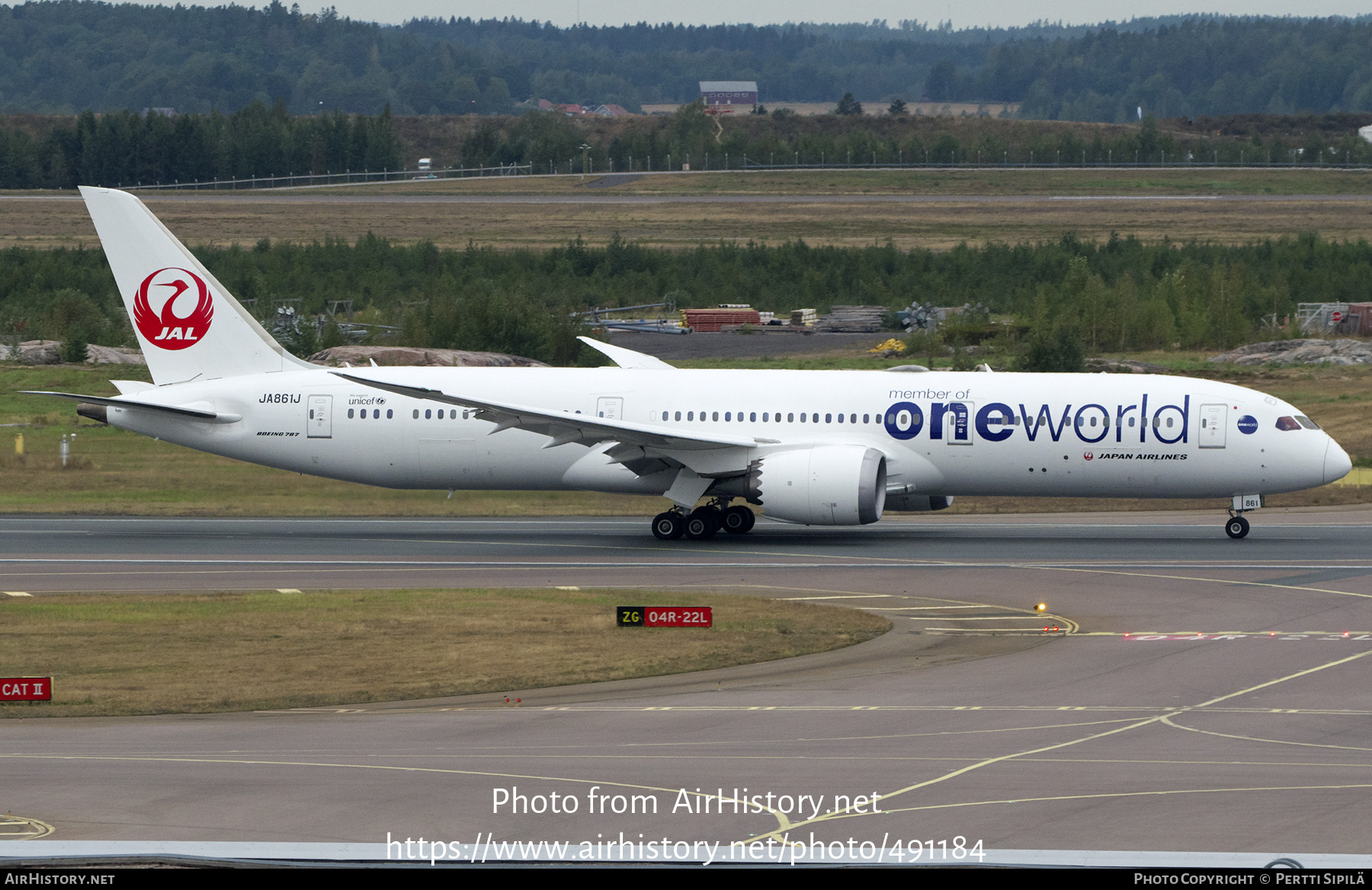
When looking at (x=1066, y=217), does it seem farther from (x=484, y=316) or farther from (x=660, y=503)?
(x=660, y=503)

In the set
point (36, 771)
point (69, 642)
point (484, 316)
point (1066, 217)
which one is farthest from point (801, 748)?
point (1066, 217)

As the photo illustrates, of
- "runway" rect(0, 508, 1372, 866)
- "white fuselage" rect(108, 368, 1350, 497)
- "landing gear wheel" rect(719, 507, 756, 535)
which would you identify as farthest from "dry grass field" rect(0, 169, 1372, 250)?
"runway" rect(0, 508, 1372, 866)

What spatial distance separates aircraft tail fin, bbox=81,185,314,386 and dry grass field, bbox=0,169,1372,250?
243ft

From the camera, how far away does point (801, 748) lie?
16844 millimetres

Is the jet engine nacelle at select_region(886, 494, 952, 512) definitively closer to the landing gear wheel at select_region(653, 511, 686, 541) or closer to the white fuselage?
the white fuselage

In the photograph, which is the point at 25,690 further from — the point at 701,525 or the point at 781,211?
the point at 781,211

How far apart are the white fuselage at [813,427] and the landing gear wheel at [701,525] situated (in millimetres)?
1043

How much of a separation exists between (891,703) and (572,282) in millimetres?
76201

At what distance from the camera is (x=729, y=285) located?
9700 cm

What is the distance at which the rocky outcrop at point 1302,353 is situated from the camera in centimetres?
6650

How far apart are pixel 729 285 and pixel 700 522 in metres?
62.1

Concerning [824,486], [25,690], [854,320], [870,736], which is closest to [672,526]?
[824,486]

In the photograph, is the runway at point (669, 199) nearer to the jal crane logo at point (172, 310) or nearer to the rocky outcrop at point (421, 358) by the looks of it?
the rocky outcrop at point (421, 358)

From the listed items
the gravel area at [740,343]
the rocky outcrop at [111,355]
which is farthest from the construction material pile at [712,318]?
the rocky outcrop at [111,355]
